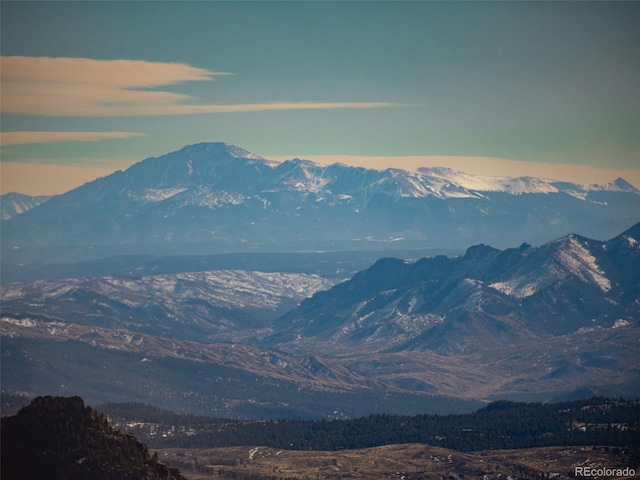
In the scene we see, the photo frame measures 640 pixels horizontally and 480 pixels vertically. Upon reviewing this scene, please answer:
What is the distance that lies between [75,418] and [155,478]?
16452mm

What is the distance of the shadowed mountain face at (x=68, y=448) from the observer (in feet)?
607

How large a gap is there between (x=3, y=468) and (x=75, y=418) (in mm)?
15206

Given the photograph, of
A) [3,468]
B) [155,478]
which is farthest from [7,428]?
[155,478]

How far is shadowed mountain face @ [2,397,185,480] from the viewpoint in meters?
185

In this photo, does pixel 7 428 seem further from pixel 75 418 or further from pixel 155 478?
pixel 155 478

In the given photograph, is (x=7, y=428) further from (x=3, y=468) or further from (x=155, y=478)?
(x=155, y=478)

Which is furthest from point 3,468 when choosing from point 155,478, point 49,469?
point 155,478

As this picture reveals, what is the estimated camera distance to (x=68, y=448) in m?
189

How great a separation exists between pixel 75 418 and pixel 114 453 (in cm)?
927

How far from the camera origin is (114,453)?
7480 inches

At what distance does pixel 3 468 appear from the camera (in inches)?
7195

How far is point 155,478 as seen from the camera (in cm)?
19000

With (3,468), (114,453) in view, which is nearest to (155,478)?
(114,453)

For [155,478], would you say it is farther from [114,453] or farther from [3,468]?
[3,468]
